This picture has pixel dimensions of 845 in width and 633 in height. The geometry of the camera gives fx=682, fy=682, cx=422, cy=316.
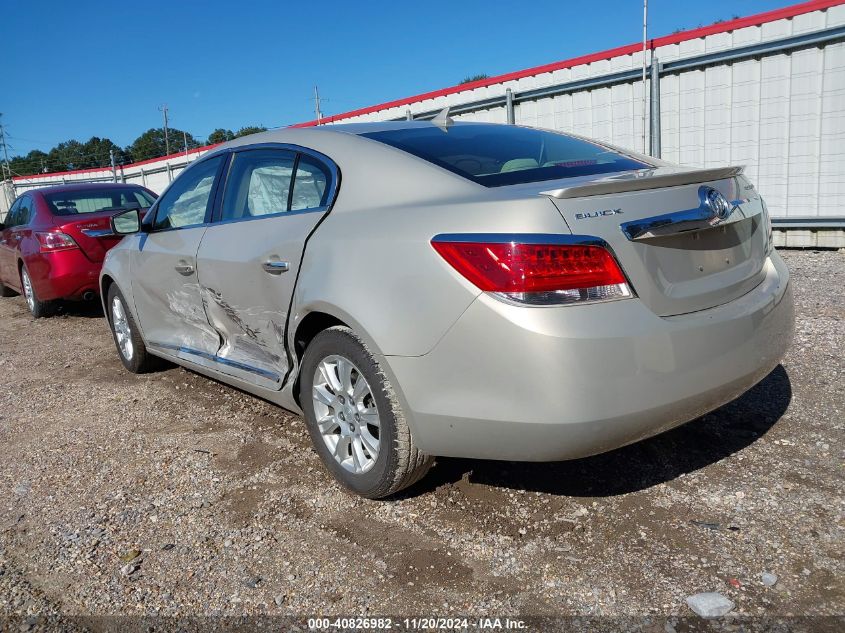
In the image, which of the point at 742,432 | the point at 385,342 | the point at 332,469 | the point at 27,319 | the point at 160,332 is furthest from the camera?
the point at 27,319

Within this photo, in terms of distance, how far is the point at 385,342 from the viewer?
7.98 ft

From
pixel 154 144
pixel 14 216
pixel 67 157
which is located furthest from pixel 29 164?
pixel 14 216

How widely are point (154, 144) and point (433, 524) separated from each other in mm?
88982

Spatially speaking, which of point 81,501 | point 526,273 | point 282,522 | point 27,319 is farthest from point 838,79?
point 27,319

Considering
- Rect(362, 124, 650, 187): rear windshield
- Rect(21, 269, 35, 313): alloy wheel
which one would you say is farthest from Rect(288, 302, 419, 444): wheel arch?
Rect(21, 269, 35, 313): alloy wheel

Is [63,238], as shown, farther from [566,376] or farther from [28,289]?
[566,376]

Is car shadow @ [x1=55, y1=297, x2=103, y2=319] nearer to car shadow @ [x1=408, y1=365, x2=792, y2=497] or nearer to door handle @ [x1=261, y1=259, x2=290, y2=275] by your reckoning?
door handle @ [x1=261, y1=259, x2=290, y2=275]

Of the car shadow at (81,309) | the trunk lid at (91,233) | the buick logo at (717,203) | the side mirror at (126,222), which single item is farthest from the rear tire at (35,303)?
the buick logo at (717,203)

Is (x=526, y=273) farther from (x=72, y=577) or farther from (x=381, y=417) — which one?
(x=72, y=577)

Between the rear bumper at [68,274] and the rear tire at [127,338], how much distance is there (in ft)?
6.52

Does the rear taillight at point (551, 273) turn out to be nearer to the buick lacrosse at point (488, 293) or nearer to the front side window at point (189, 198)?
the buick lacrosse at point (488, 293)

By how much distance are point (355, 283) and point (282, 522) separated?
103 centimetres

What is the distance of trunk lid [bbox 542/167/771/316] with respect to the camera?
7.21ft

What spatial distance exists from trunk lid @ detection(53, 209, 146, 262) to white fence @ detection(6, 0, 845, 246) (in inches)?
248
